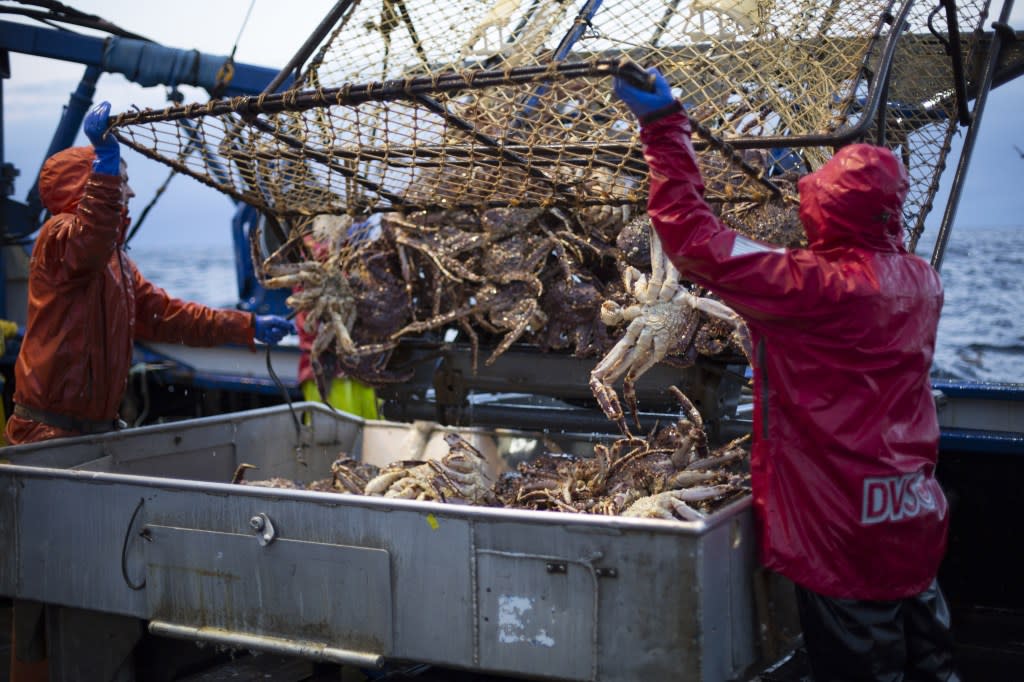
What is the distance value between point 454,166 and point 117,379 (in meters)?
1.59

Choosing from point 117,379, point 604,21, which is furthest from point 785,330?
point 117,379

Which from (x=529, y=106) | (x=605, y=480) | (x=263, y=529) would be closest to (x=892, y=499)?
(x=605, y=480)

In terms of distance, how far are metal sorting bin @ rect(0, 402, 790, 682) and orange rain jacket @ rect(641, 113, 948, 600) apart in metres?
0.28

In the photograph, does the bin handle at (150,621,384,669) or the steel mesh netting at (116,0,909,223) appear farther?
the steel mesh netting at (116,0,909,223)

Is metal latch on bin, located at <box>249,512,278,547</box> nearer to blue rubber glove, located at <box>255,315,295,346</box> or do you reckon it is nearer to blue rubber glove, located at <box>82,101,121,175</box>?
blue rubber glove, located at <box>82,101,121,175</box>

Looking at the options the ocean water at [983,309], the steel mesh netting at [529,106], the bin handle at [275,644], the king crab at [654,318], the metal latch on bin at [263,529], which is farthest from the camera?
the ocean water at [983,309]

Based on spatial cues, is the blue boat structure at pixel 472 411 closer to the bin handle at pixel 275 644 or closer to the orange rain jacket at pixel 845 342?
the bin handle at pixel 275 644

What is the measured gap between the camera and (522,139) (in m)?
3.15

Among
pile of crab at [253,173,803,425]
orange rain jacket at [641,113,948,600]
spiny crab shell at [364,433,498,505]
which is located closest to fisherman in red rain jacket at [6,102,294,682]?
pile of crab at [253,173,803,425]

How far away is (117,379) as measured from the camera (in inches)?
151

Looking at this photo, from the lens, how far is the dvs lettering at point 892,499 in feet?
7.54

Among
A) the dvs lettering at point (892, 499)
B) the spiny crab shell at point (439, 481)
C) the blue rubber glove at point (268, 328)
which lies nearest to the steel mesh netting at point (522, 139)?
the blue rubber glove at point (268, 328)

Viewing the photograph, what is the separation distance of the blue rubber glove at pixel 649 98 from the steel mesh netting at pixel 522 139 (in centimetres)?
8

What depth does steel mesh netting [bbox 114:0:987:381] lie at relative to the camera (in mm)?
3016
